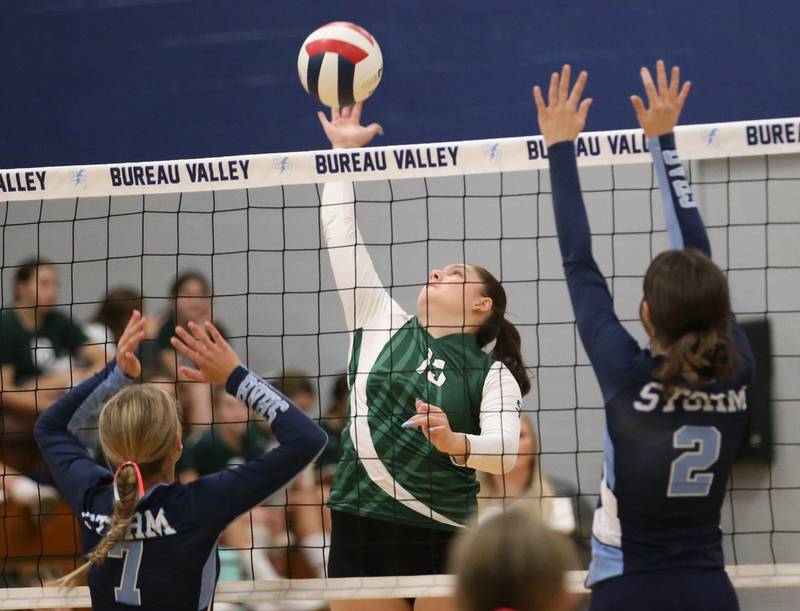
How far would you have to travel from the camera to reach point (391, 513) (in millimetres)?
4102

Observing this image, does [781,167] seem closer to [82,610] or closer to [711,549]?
[711,549]

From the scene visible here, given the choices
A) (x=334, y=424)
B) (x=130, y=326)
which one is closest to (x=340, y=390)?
(x=334, y=424)

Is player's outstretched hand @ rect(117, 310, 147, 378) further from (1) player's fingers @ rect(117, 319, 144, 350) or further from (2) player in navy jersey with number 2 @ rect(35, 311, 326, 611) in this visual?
(2) player in navy jersey with number 2 @ rect(35, 311, 326, 611)

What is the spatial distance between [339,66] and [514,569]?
3635 mm

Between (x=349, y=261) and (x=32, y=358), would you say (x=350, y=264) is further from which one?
(x=32, y=358)

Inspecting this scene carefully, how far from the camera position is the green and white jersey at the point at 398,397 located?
13.4 feet

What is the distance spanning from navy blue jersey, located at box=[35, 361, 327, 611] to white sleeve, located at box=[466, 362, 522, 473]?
0.84 meters

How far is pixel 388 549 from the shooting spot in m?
4.10

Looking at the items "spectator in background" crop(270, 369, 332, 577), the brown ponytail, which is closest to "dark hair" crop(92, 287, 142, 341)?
"spectator in background" crop(270, 369, 332, 577)

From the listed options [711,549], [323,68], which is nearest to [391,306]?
[323,68]

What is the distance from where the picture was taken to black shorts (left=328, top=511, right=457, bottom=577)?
161 inches

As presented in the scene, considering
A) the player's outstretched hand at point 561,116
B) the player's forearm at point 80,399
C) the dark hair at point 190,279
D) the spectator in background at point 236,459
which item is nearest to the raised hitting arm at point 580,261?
the player's outstretched hand at point 561,116

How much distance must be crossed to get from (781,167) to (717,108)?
1059 mm

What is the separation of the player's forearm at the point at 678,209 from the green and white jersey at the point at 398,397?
1.24 metres
